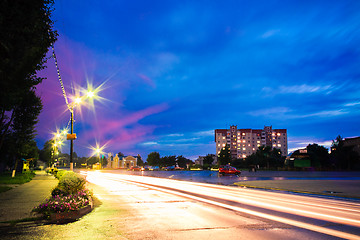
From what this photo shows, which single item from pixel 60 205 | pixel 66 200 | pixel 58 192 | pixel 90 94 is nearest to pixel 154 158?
pixel 90 94

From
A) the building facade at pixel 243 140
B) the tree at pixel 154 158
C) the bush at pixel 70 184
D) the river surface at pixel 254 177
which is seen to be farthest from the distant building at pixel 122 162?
the bush at pixel 70 184

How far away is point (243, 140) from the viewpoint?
175 metres

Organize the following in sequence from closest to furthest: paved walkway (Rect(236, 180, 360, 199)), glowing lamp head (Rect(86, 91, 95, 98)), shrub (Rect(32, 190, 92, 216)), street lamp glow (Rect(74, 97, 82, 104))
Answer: shrub (Rect(32, 190, 92, 216)) → paved walkway (Rect(236, 180, 360, 199)) → glowing lamp head (Rect(86, 91, 95, 98)) → street lamp glow (Rect(74, 97, 82, 104))

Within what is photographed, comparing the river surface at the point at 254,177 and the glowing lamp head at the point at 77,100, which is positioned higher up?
the glowing lamp head at the point at 77,100

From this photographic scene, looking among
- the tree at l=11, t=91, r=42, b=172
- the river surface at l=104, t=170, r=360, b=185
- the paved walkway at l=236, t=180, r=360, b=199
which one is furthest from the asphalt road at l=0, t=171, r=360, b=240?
the tree at l=11, t=91, r=42, b=172

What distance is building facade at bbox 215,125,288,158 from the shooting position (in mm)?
174125

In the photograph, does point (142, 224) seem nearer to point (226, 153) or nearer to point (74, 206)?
point (74, 206)

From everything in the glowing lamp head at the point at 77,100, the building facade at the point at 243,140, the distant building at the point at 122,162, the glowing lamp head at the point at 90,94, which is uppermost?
the building facade at the point at 243,140

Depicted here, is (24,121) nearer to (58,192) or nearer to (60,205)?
(58,192)

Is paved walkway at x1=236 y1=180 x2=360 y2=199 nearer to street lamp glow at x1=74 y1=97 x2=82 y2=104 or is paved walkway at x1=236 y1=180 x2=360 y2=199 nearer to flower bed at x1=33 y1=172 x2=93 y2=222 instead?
flower bed at x1=33 y1=172 x2=93 y2=222

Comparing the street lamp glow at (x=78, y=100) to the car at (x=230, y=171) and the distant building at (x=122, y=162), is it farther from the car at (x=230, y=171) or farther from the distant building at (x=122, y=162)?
the distant building at (x=122, y=162)

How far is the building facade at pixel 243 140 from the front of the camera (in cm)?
17412

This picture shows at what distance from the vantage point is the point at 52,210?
8773 millimetres

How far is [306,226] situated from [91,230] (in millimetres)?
6253
